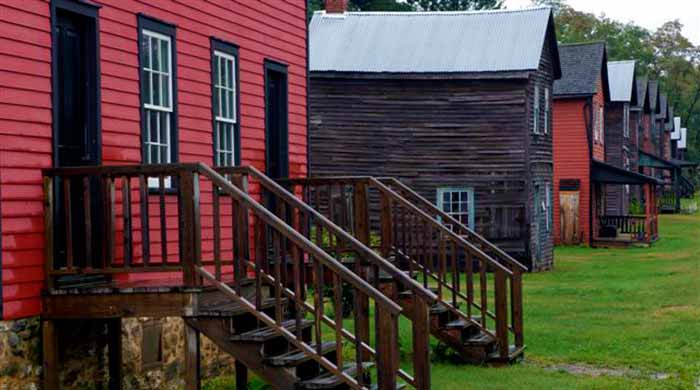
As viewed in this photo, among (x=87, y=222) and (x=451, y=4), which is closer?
(x=87, y=222)

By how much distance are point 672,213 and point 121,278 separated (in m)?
60.4

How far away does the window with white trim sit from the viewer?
13406 millimetres

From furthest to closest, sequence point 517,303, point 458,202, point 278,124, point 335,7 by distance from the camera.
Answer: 1. point 335,7
2. point 458,202
3. point 278,124
4. point 517,303

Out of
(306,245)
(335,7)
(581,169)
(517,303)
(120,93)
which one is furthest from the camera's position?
(581,169)

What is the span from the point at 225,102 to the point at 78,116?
3312mm

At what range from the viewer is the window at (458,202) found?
31.4 metres

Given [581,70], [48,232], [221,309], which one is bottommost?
[221,309]

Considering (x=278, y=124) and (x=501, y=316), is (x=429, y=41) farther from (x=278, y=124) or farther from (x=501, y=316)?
(x=501, y=316)

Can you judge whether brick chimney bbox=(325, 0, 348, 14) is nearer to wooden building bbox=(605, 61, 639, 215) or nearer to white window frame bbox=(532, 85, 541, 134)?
white window frame bbox=(532, 85, 541, 134)

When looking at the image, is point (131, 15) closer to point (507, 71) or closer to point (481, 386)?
point (481, 386)

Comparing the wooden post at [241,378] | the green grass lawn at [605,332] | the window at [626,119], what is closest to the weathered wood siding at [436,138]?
the green grass lawn at [605,332]

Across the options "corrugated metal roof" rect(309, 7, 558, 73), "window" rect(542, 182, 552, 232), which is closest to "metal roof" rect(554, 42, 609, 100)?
"window" rect(542, 182, 552, 232)

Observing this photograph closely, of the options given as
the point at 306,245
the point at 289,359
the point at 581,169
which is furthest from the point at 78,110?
the point at 581,169

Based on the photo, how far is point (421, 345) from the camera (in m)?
10.9
